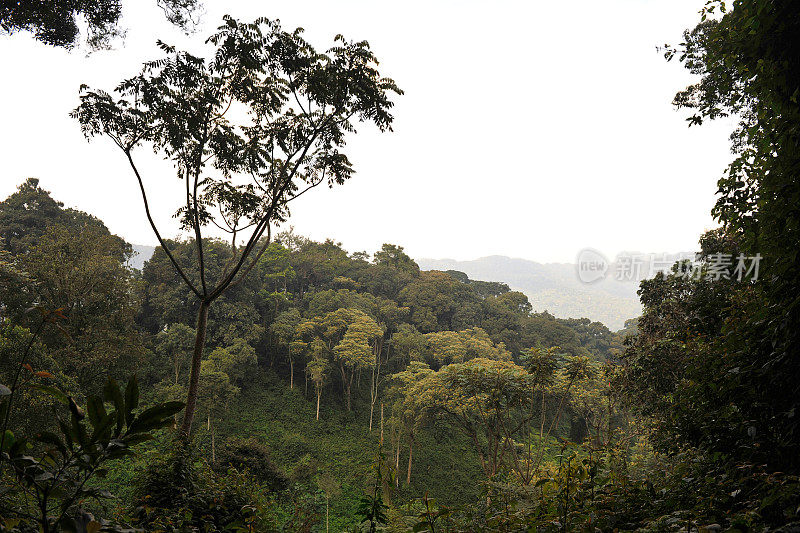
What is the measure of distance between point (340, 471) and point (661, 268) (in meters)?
13.6

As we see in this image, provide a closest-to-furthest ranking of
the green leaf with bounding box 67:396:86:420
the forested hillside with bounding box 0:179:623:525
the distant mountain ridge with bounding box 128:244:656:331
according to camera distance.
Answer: the green leaf with bounding box 67:396:86:420, the forested hillside with bounding box 0:179:623:525, the distant mountain ridge with bounding box 128:244:656:331

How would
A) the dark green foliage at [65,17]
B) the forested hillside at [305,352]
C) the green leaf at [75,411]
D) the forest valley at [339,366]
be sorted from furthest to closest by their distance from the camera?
the forested hillside at [305,352] < the dark green foliage at [65,17] < the forest valley at [339,366] < the green leaf at [75,411]

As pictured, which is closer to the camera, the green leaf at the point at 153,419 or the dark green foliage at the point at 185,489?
the green leaf at the point at 153,419

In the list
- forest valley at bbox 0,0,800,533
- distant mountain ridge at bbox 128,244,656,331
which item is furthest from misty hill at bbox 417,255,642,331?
forest valley at bbox 0,0,800,533

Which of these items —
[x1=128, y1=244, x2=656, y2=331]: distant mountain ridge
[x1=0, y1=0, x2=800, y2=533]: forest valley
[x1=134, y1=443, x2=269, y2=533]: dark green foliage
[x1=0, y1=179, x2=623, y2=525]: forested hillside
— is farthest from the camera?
[x1=128, y1=244, x2=656, y2=331]: distant mountain ridge

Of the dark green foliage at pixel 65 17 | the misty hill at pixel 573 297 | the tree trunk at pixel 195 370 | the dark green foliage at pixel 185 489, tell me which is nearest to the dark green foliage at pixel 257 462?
the tree trunk at pixel 195 370

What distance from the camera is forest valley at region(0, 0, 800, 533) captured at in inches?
64.7

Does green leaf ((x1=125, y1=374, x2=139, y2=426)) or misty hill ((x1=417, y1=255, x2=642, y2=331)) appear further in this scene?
misty hill ((x1=417, y1=255, x2=642, y2=331))

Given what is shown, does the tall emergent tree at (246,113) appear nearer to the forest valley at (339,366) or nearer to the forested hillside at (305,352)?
the forest valley at (339,366)

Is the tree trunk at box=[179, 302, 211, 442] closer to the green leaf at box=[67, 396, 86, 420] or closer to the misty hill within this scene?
the green leaf at box=[67, 396, 86, 420]

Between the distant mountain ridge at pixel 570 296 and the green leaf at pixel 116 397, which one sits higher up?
the green leaf at pixel 116 397

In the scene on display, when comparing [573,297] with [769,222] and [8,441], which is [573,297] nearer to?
[769,222]

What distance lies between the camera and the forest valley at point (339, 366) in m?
1.64

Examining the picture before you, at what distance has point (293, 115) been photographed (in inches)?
266
